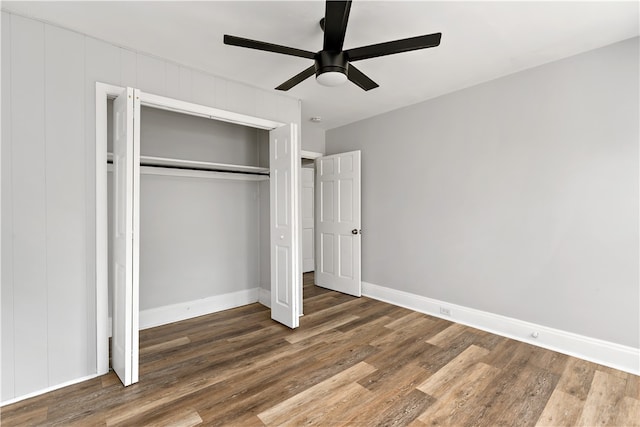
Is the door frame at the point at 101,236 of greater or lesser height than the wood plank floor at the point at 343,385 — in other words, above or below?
above

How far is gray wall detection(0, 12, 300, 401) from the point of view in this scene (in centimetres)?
211

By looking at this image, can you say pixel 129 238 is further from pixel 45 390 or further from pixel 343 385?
pixel 343 385

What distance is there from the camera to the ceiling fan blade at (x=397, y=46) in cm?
179

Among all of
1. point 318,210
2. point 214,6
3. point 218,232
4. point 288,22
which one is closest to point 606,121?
point 288,22

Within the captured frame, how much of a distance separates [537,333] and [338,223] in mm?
2766

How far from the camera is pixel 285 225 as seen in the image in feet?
11.1

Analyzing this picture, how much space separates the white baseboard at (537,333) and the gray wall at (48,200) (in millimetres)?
3430

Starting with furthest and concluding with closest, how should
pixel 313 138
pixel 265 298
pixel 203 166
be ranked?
pixel 313 138, pixel 265 298, pixel 203 166

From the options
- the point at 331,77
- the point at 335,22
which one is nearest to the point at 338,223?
the point at 331,77

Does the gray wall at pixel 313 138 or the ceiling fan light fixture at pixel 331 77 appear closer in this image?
the ceiling fan light fixture at pixel 331 77

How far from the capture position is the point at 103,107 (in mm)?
2457

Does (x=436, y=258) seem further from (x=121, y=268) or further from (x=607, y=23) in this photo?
(x=121, y=268)

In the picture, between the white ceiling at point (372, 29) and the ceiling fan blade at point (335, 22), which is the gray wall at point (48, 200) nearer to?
the white ceiling at point (372, 29)

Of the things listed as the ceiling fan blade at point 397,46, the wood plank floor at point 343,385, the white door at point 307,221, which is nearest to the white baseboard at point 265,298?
the wood plank floor at point 343,385
